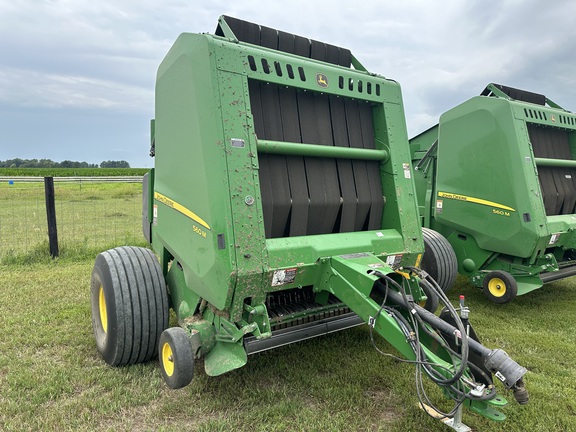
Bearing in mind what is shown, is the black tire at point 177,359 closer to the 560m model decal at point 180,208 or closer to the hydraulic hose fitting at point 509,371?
the 560m model decal at point 180,208

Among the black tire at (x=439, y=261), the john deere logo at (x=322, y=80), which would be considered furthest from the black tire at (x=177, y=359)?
the black tire at (x=439, y=261)

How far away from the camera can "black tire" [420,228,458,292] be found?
16.4 ft

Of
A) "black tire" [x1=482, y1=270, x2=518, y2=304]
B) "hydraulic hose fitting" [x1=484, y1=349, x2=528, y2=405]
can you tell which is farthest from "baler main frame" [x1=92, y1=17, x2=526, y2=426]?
"black tire" [x1=482, y1=270, x2=518, y2=304]

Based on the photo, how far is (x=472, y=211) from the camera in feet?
18.1

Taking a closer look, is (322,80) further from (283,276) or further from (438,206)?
(438,206)

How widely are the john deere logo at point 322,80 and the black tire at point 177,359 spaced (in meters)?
1.94

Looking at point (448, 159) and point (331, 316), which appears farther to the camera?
point (448, 159)

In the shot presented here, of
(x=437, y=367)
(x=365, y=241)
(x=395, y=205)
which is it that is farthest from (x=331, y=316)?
(x=437, y=367)

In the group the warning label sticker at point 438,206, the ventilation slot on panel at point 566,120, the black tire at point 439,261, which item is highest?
the ventilation slot on panel at point 566,120

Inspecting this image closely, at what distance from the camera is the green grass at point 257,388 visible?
2.56 m

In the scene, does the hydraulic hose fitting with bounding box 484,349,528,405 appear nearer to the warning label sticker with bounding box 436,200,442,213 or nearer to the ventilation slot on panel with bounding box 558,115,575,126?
the warning label sticker with bounding box 436,200,442,213

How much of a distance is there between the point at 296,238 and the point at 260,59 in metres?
1.22

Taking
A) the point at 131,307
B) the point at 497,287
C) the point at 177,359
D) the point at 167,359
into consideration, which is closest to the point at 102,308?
the point at 131,307

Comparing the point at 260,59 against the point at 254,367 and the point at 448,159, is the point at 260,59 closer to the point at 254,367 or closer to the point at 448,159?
the point at 254,367
